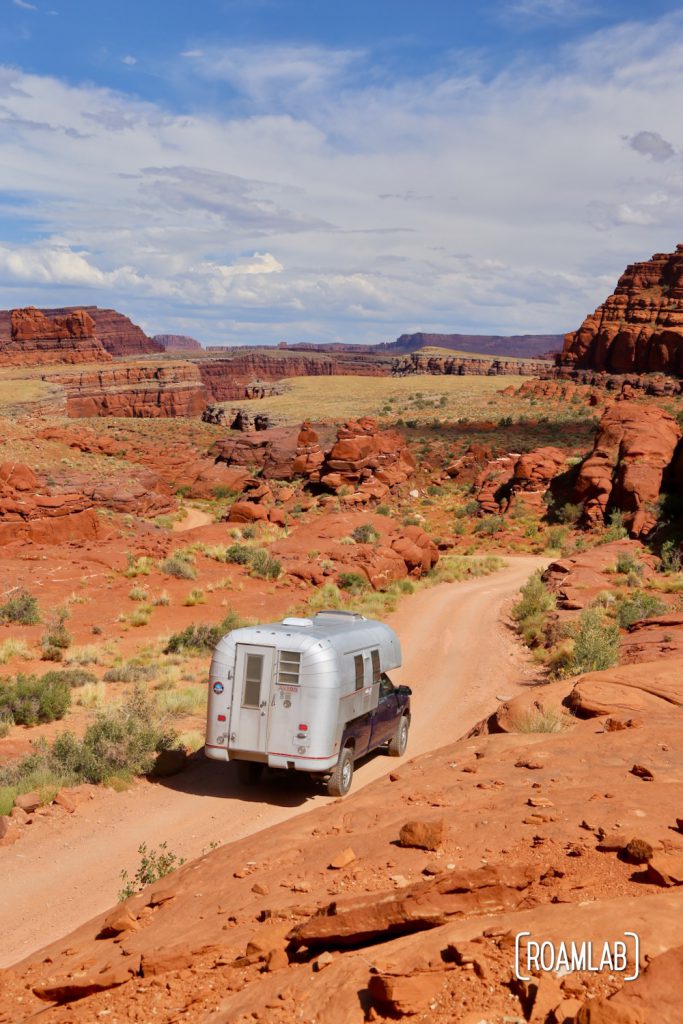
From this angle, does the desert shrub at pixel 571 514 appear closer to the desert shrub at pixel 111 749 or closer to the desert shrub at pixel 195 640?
the desert shrub at pixel 195 640

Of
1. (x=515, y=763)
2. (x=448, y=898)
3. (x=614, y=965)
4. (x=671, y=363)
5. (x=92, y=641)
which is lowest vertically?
(x=92, y=641)

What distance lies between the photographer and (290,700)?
1057cm

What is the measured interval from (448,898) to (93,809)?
7.27 metres

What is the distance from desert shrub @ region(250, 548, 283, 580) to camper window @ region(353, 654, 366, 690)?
1616cm

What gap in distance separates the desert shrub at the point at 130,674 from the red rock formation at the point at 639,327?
85.4m

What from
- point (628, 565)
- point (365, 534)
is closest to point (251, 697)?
point (628, 565)

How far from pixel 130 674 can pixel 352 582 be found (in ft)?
34.3

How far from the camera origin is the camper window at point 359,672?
37.2 ft

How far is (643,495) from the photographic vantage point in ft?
109

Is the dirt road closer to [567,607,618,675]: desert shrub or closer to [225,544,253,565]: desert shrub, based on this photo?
[567,607,618,675]: desert shrub

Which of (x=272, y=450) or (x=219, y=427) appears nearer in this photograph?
(x=272, y=450)

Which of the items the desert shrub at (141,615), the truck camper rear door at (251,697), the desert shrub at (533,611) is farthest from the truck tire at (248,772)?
the desert shrub at (141,615)

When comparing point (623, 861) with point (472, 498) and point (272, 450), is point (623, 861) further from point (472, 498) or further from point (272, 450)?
point (272, 450)

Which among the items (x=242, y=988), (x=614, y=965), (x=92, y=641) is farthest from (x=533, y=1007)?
(x=92, y=641)
